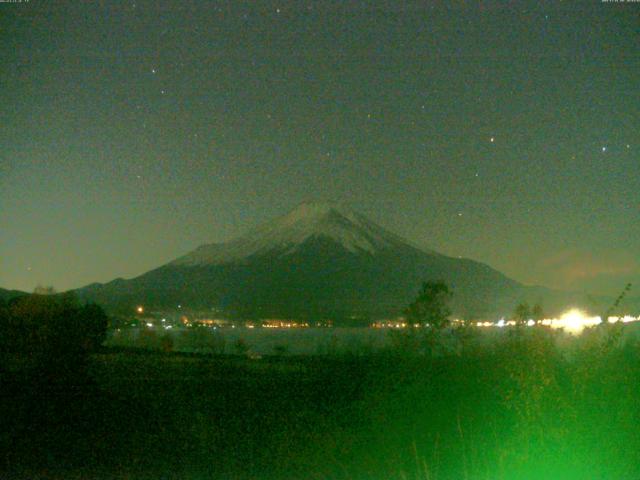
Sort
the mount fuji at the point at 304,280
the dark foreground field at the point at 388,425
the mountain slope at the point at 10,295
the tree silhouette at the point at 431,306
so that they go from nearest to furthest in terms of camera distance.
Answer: the dark foreground field at the point at 388,425
the tree silhouette at the point at 431,306
the mountain slope at the point at 10,295
the mount fuji at the point at 304,280

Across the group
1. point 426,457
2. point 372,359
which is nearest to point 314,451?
point 426,457

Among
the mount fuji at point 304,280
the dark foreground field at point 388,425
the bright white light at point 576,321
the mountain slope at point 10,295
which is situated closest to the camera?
the dark foreground field at point 388,425

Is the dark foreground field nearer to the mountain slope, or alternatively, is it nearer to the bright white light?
the bright white light

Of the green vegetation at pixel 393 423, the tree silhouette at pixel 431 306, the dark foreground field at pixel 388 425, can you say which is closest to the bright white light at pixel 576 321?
the green vegetation at pixel 393 423

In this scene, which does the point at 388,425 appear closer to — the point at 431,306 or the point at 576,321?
the point at 576,321

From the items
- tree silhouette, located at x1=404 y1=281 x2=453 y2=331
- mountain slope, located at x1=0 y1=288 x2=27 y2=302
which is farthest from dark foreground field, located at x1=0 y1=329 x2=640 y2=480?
mountain slope, located at x1=0 y1=288 x2=27 y2=302

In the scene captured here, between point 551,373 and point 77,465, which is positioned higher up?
point 551,373

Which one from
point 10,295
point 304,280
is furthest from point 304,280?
point 10,295

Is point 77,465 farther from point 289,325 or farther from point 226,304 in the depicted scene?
point 226,304

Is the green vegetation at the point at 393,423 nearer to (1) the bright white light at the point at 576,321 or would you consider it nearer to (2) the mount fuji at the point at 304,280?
(1) the bright white light at the point at 576,321
